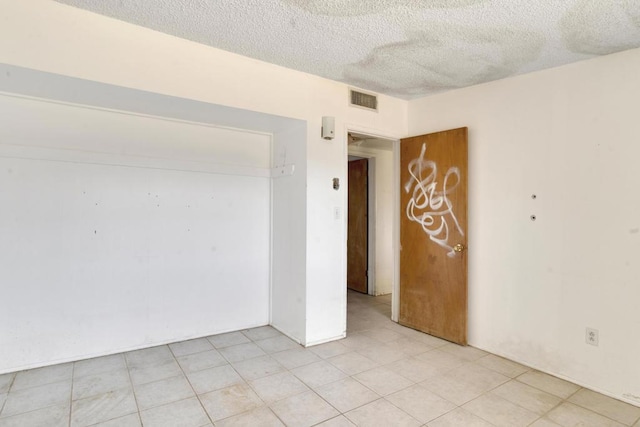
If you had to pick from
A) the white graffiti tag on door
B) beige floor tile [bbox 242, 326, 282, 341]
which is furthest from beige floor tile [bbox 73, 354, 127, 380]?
the white graffiti tag on door

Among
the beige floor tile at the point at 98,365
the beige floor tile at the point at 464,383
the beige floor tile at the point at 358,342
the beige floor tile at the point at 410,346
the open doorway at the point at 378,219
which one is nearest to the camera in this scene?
the beige floor tile at the point at 464,383

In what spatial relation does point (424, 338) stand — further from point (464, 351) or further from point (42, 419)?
point (42, 419)

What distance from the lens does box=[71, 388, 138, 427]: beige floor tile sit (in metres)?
1.98

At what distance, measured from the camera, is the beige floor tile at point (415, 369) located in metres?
2.57

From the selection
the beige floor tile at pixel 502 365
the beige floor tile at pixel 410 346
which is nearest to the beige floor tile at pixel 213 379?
the beige floor tile at pixel 410 346

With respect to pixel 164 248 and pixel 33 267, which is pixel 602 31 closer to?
pixel 164 248

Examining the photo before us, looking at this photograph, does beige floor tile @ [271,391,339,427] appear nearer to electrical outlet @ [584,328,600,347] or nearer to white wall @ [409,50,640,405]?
white wall @ [409,50,640,405]

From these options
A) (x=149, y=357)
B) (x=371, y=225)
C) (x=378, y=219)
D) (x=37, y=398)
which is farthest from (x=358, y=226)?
(x=37, y=398)

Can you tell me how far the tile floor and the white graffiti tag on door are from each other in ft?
3.53

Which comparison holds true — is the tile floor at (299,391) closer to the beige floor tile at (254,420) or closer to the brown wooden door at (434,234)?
the beige floor tile at (254,420)

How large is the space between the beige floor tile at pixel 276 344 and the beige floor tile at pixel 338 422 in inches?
42.8

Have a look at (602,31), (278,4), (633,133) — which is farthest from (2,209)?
(633,133)

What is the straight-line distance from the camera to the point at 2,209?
8.11 feet

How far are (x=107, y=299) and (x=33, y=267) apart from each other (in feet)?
1.86
